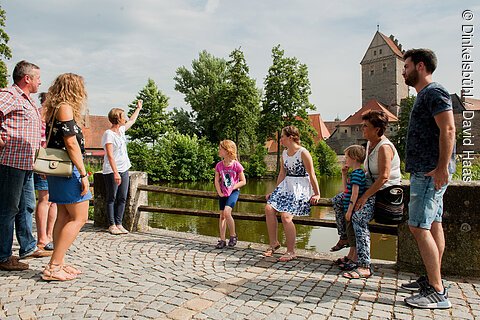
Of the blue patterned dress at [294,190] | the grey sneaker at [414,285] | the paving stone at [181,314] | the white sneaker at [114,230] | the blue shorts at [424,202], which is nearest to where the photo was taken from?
the paving stone at [181,314]

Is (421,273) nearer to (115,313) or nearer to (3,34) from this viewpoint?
(115,313)

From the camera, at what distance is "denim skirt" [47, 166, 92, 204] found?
3932 mm

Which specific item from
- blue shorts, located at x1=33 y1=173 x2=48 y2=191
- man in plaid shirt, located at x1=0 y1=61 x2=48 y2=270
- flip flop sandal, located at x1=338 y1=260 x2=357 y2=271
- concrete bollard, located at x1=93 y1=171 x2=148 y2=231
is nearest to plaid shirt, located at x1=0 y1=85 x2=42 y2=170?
man in plaid shirt, located at x1=0 y1=61 x2=48 y2=270

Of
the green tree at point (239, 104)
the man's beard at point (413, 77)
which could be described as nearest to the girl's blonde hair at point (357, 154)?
the man's beard at point (413, 77)

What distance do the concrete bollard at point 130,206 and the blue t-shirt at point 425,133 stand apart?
4.68 metres

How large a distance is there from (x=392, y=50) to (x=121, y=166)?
2770 inches

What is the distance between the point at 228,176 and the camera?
18.6 feet

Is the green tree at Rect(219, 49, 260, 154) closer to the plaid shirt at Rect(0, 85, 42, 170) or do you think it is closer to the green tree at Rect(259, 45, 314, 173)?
the green tree at Rect(259, 45, 314, 173)

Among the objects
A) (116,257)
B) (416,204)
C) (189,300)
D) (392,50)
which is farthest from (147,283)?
(392,50)

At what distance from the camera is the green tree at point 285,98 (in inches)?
1467

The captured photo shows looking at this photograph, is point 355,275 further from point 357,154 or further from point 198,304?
point 198,304

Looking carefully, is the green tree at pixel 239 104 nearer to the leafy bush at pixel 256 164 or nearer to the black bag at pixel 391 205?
the leafy bush at pixel 256 164

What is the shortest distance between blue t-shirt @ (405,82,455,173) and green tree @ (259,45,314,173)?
110 feet

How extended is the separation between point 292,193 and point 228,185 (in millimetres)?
1027
